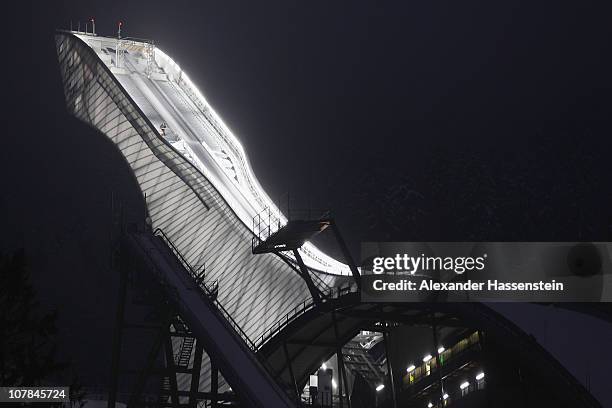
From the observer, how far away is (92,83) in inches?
2990

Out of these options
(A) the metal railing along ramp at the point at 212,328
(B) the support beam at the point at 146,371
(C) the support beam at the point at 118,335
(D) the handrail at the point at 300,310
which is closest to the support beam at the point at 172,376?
(B) the support beam at the point at 146,371

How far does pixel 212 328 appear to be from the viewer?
46.7 meters

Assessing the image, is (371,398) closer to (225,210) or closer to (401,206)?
(225,210)

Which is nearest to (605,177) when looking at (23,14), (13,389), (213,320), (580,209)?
(580,209)

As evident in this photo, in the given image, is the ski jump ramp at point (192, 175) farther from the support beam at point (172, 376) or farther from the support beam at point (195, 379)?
the support beam at point (195, 379)

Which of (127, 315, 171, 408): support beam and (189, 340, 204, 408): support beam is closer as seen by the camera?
(189, 340, 204, 408): support beam

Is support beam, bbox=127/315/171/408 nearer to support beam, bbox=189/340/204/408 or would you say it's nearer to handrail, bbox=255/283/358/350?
support beam, bbox=189/340/204/408

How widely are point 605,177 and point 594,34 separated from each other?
80.7 metres

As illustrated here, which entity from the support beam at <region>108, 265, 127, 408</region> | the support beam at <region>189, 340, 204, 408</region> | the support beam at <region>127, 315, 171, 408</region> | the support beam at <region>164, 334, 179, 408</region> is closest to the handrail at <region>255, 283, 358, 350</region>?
the support beam at <region>189, 340, 204, 408</region>

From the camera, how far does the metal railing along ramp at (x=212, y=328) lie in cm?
4234

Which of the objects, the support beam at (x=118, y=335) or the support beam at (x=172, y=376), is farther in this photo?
the support beam at (x=118, y=335)

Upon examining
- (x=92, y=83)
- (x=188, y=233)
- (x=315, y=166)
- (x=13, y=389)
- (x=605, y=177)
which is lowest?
(x=13, y=389)

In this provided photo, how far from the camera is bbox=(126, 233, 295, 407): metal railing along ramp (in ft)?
139

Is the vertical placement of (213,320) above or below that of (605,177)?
below
